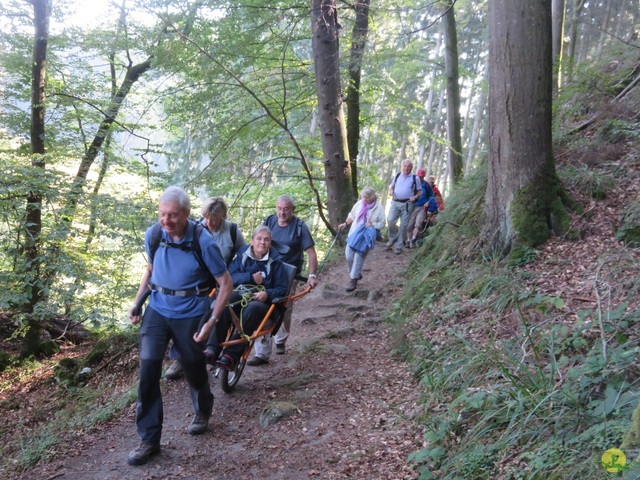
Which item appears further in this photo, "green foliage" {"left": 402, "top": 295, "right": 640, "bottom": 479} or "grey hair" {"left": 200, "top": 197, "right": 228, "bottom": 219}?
"grey hair" {"left": 200, "top": 197, "right": 228, "bottom": 219}

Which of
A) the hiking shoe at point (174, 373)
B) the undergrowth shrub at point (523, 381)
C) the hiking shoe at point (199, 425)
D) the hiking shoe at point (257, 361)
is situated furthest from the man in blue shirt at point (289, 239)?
the undergrowth shrub at point (523, 381)

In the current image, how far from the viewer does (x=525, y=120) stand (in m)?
5.44

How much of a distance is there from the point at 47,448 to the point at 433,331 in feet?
13.6

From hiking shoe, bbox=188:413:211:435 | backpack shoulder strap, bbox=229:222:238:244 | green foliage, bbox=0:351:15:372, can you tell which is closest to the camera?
hiking shoe, bbox=188:413:211:435

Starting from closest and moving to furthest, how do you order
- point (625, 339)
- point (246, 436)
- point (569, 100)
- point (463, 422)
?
point (625, 339) → point (463, 422) → point (246, 436) → point (569, 100)

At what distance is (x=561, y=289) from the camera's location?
445 centimetres

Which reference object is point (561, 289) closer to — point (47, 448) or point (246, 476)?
point (246, 476)

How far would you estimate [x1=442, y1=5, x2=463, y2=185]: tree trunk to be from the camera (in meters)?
13.0

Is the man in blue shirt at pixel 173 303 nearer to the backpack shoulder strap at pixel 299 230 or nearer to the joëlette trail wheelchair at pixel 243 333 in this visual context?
the joëlette trail wheelchair at pixel 243 333

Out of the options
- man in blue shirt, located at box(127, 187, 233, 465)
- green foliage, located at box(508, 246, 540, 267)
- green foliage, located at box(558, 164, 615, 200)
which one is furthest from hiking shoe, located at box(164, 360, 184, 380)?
green foliage, located at box(558, 164, 615, 200)

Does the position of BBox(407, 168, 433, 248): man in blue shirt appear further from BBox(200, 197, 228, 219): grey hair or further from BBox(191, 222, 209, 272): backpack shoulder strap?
BBox(191, 222, 209, 272): backpack shoulder strap

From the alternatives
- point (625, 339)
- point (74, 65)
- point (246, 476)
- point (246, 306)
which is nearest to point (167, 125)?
point (74, 65)

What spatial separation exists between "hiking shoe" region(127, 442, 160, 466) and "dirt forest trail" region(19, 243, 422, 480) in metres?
0.05

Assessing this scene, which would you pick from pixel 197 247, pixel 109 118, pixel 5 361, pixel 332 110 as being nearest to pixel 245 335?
pixel 197 247
